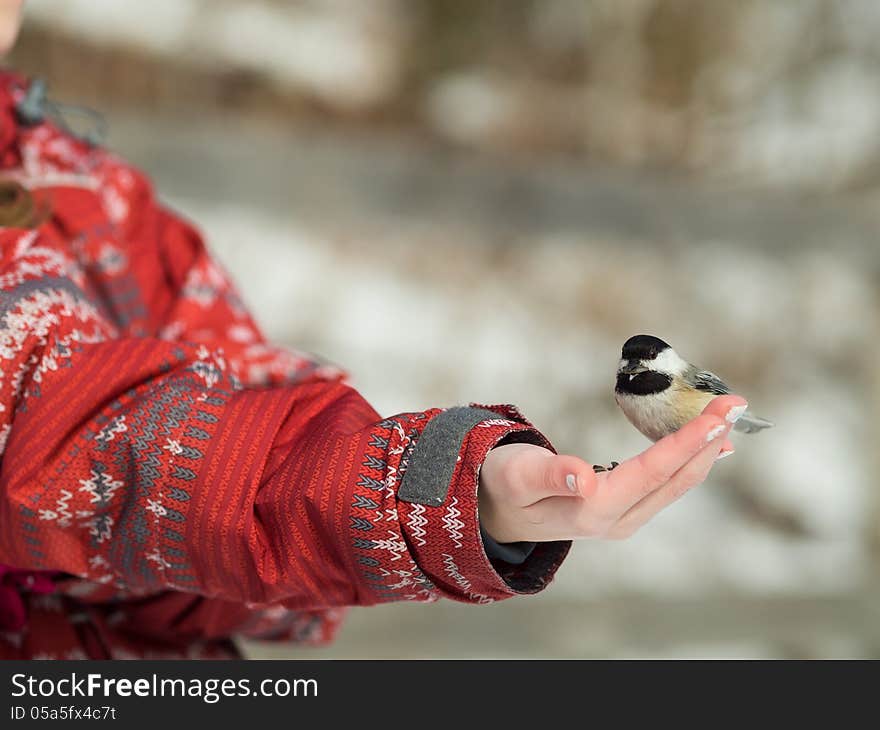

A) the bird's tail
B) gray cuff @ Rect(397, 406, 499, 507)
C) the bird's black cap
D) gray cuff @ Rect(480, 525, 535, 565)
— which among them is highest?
the bird's black cap

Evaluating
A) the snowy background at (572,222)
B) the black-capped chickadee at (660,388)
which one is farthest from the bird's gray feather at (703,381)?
the snowy background at (572,222)

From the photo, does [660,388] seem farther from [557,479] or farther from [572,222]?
[572,222]

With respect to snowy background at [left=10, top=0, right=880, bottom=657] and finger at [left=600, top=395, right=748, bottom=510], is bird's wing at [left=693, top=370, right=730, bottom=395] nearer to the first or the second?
finger at [left=600, top=395, right=748, bottom=510]

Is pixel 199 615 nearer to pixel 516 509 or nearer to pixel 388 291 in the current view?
pixel 516 509

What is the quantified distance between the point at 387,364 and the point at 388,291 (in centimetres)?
7

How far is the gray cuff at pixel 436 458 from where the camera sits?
30 cm

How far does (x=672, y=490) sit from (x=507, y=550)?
6 cm

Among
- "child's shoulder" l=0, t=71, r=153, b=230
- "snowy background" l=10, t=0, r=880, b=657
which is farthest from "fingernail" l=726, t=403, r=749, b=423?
"snowy background" l=10, t=0, r=880, b=657

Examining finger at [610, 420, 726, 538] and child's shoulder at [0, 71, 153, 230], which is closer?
finger at [610, 420, 726, 538]

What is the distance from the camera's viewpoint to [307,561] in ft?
1.04

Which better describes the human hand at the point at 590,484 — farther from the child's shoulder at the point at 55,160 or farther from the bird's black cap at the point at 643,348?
the child's shoulder at the point at 55,160

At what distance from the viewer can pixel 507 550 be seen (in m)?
0.32

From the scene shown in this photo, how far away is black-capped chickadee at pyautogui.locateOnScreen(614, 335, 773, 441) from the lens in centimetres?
29

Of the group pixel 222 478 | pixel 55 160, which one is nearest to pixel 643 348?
pixel 222 478
